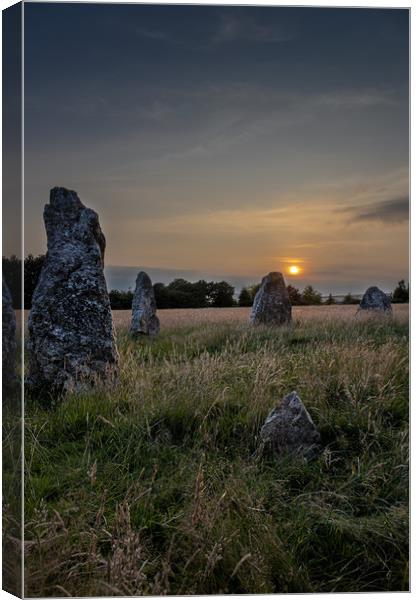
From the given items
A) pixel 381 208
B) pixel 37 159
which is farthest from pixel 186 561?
pixel 37 159

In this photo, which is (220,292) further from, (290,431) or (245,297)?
(290,431)

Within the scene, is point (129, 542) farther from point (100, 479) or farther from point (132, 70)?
point (132, 70)

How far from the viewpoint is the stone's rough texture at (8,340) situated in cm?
322

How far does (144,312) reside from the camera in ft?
36.6

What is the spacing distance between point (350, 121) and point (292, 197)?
0.82 m

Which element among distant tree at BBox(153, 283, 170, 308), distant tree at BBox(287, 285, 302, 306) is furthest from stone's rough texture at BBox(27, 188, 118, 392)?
distant tree at BBox(153, 283, 170, 308)

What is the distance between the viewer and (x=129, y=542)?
2768 millimetres

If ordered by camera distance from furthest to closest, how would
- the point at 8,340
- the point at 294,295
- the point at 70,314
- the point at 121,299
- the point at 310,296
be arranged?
the point at 121,299, the point at 294,295, the point at 310,296, the point at 70,314, the point at 8,340

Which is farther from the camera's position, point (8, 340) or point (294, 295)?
point (294, 295)

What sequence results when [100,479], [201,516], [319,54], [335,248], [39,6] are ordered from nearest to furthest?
[201,516], [100,479], [39,6], [319,54], [335,248]

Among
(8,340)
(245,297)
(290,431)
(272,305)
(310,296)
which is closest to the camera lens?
(8,340)

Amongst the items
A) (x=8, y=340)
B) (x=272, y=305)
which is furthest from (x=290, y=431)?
(x=272, y=305)

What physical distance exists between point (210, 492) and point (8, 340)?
143 cm

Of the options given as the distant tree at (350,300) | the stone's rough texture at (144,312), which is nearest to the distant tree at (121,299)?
the stone's rough texture at (144,312)
